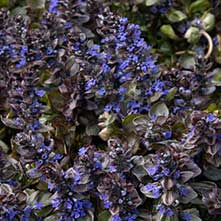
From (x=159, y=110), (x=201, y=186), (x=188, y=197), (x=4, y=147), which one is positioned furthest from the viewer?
(x=4, y=147)

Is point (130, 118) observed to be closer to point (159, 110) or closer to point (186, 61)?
point (159, 110)

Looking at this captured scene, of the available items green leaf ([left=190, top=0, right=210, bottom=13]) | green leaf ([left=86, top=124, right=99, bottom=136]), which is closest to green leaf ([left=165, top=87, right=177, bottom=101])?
green leaf ([left=86, top=124, right=99, bottom=136])

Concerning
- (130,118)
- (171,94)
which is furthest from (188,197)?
(171,94)

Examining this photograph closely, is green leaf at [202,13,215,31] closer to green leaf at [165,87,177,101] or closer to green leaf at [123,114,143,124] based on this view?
green leaf at [165,87,177,101]

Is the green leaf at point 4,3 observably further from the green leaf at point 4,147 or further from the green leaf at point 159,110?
the green leaf at point 159,110

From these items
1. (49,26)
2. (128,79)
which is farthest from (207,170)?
(49,26)

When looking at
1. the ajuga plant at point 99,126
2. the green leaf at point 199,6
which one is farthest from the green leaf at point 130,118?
the green leaf at point 199,6

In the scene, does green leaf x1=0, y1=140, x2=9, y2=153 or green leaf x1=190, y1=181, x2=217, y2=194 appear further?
green leaf x1=0, y1=140, x2=9, y2=153

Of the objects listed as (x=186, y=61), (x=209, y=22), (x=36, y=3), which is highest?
(x=36, y=3)
